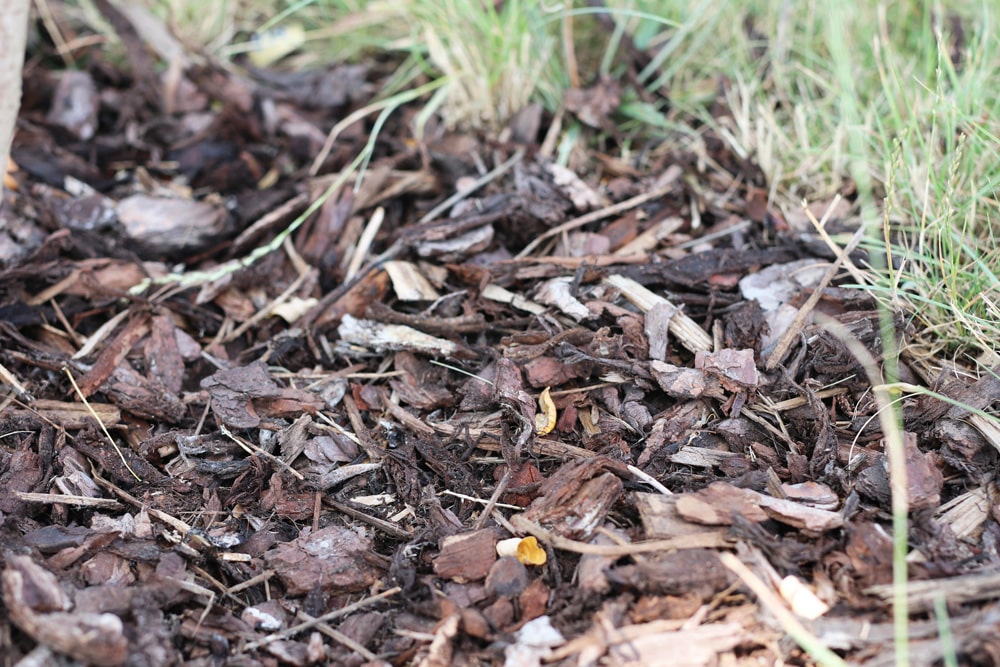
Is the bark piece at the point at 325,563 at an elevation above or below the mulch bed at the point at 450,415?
below

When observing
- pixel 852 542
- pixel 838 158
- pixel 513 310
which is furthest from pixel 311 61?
pixel 852 542

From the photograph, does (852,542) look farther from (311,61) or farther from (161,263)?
(311,61)

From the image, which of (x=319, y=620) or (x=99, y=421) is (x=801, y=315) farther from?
(x=99, y=421)

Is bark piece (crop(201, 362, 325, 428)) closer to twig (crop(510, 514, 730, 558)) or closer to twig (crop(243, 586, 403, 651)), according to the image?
twig (crop(243, 586, 403, 651))

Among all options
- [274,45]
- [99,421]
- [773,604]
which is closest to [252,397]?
[99,421]

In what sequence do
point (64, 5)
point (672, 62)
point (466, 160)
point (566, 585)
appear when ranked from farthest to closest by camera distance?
point (64, 5) < point (672, 62) < point (466, 160) < point (566, 585)

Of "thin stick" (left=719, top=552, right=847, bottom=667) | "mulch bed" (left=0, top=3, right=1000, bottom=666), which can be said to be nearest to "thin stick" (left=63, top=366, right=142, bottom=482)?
"mulch bed" (left=0, top=3, right=1000, bottom=666)

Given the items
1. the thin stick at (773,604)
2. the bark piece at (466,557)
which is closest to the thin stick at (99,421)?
the bark piece at (466,557)

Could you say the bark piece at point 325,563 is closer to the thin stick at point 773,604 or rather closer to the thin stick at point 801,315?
the thin stick at point 773,604
